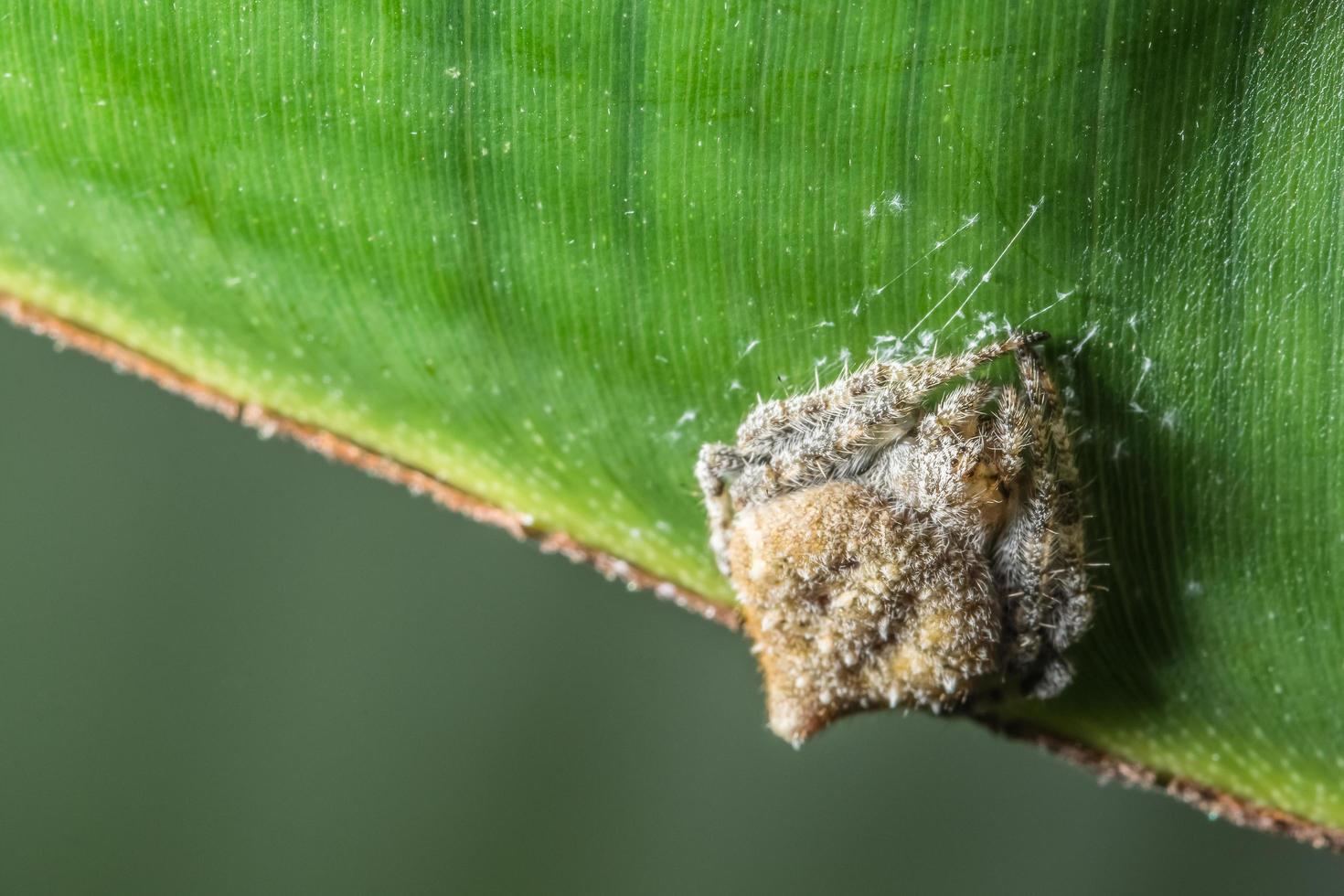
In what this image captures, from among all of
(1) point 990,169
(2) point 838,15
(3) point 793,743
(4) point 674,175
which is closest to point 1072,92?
(1) point 990,169

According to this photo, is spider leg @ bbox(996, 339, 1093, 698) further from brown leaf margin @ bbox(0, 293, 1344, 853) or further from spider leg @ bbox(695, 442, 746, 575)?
spider leg @ bbox(695, 442, 746, 575)

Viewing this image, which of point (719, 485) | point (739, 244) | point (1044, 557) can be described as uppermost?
Result: point (739, 244)

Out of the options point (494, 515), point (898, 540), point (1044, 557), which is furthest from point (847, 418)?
point (494, 515)

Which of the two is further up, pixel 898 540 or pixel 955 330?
pixel 955 330

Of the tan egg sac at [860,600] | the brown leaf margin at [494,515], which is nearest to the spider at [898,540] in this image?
the tan egg sac at [860,600]

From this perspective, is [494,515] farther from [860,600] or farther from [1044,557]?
[1044,557]

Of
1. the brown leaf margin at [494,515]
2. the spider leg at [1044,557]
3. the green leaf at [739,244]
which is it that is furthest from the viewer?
the brown leaf margin at [494,515]

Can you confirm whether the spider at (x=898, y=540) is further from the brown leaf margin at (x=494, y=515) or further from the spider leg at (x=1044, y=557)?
the brown leaf margin at (x=494, y=515)

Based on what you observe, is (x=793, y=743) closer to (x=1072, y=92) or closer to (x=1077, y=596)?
(x=1077, y=596)
